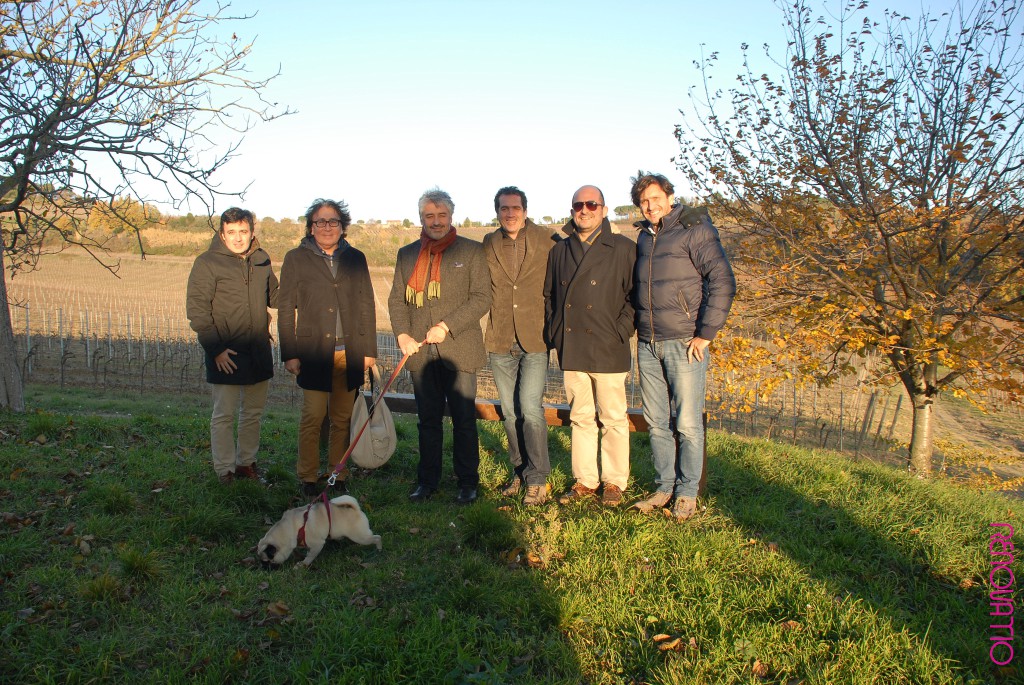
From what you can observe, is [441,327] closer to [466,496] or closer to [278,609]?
[466,496]

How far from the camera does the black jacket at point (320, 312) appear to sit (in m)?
4.74

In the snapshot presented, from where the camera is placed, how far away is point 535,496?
14.9 ft

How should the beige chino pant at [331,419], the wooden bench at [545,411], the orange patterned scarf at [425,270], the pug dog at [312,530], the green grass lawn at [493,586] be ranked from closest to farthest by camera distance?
the green grass lawn at [493,586] < the pug dog at [312,530] < the orange patterned scarf at [425,270] < the beige chino pant at [331,419] < the wooden bench at [545,411]

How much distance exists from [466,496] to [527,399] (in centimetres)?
83

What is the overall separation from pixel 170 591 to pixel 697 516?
10.3ft

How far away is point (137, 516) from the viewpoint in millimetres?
4133

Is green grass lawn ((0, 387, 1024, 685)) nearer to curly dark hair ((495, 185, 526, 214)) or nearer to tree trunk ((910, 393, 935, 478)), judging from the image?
curly dark hair ((495, 185, 526, 214))

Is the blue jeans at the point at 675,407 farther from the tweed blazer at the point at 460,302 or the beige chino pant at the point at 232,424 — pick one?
the beige chino pant at the point at 232,424

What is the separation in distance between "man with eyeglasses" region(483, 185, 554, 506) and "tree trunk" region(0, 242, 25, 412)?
219 inches

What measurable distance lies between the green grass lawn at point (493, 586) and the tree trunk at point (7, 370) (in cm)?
226

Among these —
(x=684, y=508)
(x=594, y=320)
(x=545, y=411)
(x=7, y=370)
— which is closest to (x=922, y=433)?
(x=545, y=411)

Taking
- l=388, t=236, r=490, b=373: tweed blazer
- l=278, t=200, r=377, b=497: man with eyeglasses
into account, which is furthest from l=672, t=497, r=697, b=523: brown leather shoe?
l=278, t=200, r=377, b=497: man with eyeglasses

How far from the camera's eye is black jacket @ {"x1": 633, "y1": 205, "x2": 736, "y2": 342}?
409 cm

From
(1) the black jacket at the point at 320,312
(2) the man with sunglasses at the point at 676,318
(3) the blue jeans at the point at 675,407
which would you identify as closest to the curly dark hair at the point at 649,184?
(2) the man with sunglasses at the point at 676,318
